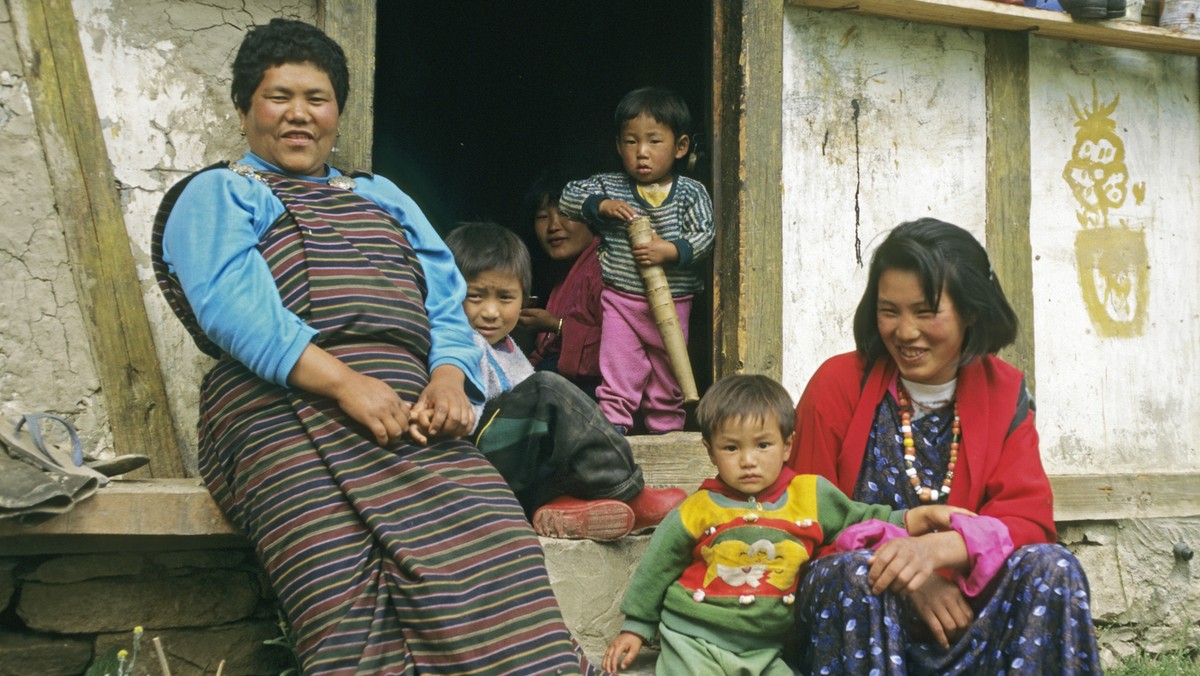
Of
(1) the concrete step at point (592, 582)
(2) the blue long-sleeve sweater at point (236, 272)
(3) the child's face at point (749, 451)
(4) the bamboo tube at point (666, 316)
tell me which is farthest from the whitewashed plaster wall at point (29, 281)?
(4) the bamboo tube at point (666, 316)

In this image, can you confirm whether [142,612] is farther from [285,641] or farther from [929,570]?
[929,570]

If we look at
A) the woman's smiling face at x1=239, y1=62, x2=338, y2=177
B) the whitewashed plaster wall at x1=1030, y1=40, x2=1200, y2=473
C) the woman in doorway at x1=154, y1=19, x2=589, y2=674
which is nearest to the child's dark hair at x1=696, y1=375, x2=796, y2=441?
the woman in doorway at x1=154, y1=19, x2=589, y2=674

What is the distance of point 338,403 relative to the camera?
2.77m

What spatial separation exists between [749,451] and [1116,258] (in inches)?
102

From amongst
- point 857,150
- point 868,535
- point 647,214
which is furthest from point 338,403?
point 857,150

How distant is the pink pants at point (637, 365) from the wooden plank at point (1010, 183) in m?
1.30

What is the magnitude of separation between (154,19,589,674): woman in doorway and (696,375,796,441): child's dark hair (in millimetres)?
539

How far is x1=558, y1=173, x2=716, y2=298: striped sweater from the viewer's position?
4.50 m

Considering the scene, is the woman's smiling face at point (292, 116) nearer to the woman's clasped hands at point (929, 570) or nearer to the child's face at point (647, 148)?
the child's face at point (647, 148)

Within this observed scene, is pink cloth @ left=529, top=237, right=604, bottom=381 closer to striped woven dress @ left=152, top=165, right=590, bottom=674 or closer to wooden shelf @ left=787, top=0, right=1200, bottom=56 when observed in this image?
wooden shelf @ left=787, top=0, right=1200, bottom=56

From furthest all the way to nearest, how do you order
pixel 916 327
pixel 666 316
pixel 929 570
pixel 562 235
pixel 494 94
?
pixel 494 94, pixel 562 235, pixel 666 316, pixel 916 327, pixel 929 570

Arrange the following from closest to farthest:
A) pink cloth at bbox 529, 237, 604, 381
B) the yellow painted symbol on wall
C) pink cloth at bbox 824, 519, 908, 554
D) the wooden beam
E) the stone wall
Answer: pink cloth at bbox 824, 519, 908, 554 < the stone wall < the wooden beam < the yellow painted symbol on wall < pink cloth at bbox 529, 237, 604, 381

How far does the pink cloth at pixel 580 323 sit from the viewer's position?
15.6 feet

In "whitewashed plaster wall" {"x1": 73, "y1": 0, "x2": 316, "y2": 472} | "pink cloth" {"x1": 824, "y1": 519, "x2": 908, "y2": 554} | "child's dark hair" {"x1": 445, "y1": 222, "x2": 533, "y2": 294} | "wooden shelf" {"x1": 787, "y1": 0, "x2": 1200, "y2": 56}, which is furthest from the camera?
"wooden shelf" {"x1": 787, "y1": 0, "x2": 1200, "y2": 56}
